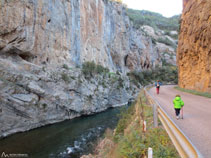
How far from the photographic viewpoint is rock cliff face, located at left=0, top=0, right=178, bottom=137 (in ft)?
48.7

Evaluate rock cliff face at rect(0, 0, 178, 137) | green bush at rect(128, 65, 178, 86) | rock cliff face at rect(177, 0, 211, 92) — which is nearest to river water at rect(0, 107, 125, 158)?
rock cliff face at rect(0, 0, 178, 137)

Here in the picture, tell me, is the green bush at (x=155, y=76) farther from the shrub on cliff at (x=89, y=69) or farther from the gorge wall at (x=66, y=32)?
the shrub on cliff at (x=89, y=69)

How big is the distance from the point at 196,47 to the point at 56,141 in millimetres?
16413

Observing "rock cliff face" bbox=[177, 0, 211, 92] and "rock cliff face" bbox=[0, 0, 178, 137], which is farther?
"rock cliff face" bbox=[0, 0, 178, 137]

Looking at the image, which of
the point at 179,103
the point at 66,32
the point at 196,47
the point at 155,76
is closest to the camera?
the point at 179,103

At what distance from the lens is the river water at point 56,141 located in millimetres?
10766

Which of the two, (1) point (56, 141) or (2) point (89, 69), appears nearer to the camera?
(1) point (56, 141)

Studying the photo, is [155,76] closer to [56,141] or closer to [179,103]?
[56,141]

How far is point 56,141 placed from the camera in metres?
12.9

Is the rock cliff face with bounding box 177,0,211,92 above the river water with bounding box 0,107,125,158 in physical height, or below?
above

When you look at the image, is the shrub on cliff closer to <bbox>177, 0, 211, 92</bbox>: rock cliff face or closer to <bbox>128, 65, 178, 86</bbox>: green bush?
<bbox>177, 0, 211, 92</bbox>: rock cliff face

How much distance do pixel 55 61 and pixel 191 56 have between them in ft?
57.0

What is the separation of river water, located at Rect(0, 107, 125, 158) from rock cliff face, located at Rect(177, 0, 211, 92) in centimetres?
1020

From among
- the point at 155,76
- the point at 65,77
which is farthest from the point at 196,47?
the point at 155,76
